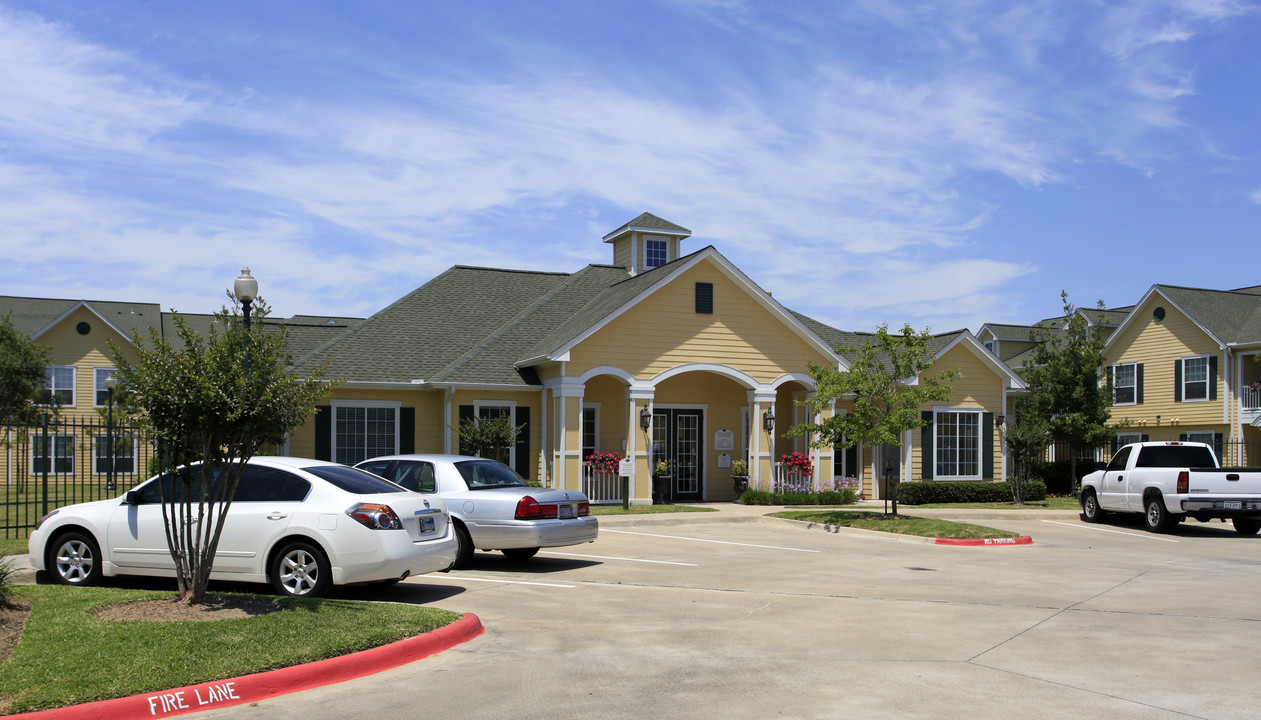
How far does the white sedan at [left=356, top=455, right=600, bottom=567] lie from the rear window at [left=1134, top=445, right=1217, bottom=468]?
13.5 metres

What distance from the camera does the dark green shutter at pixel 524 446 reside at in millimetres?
25219

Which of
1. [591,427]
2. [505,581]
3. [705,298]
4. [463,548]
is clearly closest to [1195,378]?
[705,298]

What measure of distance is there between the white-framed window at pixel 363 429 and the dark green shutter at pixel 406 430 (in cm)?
10

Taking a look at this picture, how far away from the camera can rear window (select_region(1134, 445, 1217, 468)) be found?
21203mm

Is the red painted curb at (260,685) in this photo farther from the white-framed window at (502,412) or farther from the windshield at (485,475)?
the white-framed window at (502,412)

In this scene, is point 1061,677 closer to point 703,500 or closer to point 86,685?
point 86,685

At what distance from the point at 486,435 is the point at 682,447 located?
6.52 m

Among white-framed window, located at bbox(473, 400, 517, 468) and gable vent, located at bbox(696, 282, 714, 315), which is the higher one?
gable vent, located at bbox(696, 282, 714, 315)

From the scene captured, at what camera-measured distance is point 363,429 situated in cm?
2438

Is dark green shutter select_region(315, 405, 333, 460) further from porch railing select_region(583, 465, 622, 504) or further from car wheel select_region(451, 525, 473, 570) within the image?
car wheel select_region(451, 525, 473, 570)

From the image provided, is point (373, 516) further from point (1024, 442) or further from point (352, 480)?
point (1024, 442)

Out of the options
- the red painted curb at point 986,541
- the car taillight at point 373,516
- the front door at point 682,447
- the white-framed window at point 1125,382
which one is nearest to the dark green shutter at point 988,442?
the front door at point 682,447

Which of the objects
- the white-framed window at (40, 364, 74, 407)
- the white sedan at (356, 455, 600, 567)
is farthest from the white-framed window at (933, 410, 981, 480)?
the white-framed window at (40, 364, 74, 407)

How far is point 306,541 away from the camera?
405 inches
